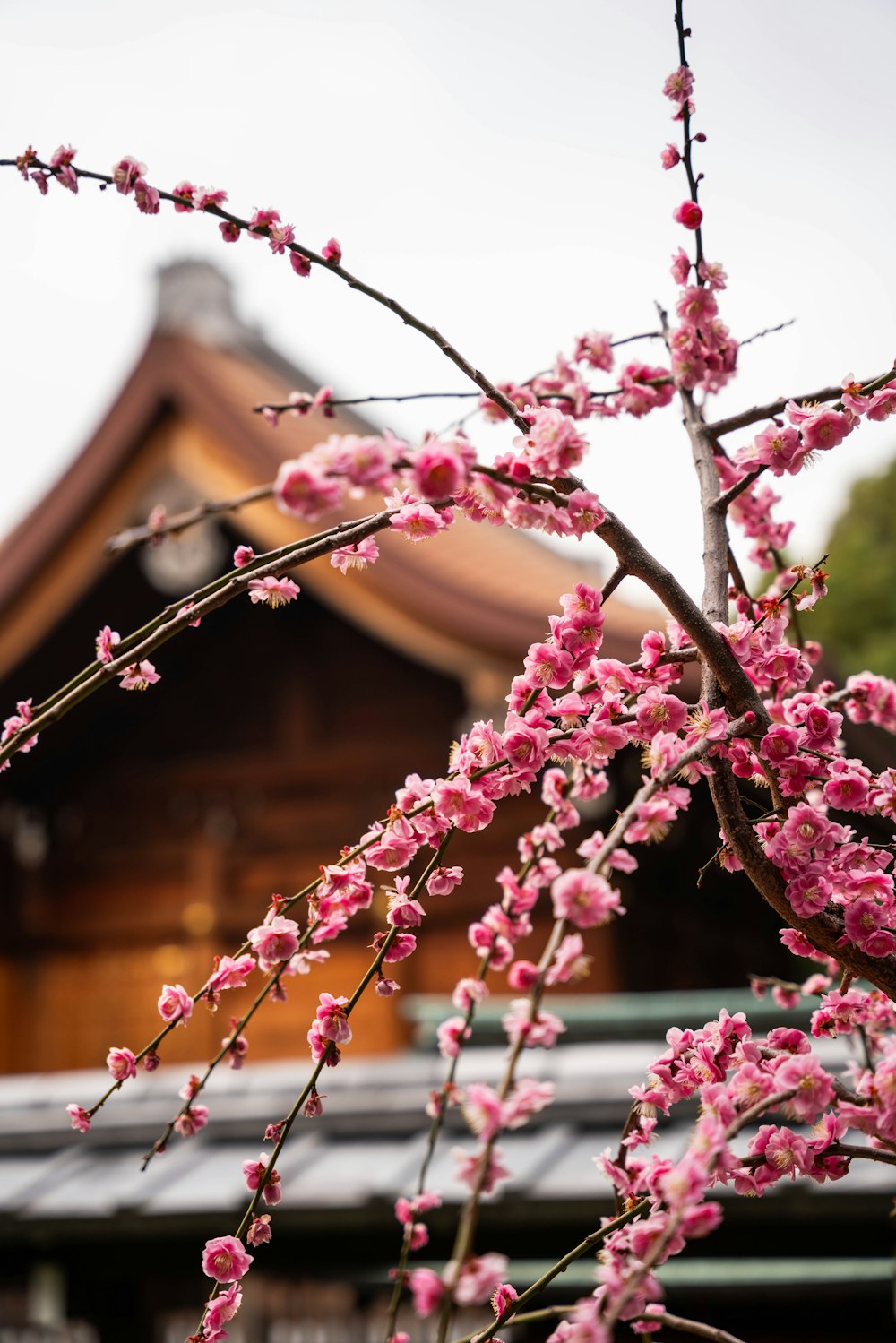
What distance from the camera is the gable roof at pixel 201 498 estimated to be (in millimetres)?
5098

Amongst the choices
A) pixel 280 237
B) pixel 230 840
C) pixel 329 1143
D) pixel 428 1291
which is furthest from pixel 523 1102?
pixel 230 840

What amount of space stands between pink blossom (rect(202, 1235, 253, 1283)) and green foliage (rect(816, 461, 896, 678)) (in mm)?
12772

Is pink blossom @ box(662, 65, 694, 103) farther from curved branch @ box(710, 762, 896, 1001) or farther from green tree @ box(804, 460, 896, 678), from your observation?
green tree @ box(804, 460, 896, 678)

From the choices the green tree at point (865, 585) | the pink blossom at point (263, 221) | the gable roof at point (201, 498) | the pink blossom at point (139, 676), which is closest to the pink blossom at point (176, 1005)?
the pink blossom at point (139, 676)

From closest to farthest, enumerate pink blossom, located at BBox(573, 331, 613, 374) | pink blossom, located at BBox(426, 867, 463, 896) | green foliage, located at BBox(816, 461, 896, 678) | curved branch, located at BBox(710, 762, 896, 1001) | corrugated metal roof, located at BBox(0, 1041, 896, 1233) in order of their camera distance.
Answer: curved branch, located at BBox(710, 762, 896, 1001), pink blossom, located at BBox(426, 867, 463, 896), pink blossom, located at BBox(573, 331, 613, 374), corrugated metal roof, located at BBox(0, 1041, 896, 1233), green foliage, located at BBox(816, 461, 896, 678)

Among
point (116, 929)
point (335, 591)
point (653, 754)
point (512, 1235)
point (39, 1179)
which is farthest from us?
point (116, 929)

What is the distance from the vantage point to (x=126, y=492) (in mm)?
5746

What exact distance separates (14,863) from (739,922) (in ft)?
11.6

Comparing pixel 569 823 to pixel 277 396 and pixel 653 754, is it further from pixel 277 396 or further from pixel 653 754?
pixel 277 396

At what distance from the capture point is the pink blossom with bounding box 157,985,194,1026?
1.60m

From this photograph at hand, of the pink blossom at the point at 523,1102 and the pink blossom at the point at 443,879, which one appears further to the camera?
the pink blossom at the point at 443,879

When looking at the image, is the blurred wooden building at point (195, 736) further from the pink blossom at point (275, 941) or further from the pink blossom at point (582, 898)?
the pink blossom at point (582, 898)

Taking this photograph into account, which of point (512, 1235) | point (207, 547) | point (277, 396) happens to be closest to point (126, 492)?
point (207, 547)

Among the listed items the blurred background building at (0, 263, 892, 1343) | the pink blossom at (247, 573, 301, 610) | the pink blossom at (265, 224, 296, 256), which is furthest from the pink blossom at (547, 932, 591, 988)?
the blurred background building at (0, 263, 892, 1343)
